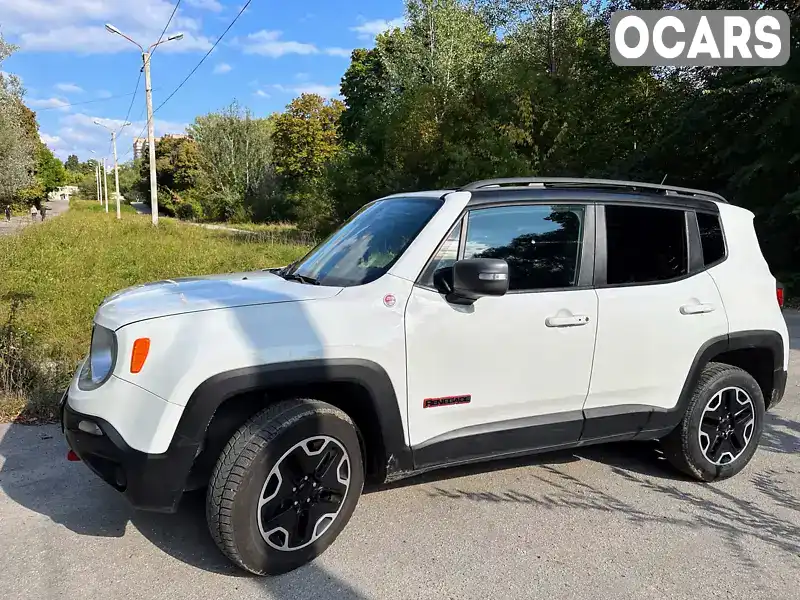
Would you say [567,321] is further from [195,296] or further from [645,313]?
[195,296]

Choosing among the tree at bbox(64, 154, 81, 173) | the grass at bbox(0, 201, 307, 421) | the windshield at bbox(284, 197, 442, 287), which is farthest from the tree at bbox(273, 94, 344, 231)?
the tree at bbox(64, 154, 81, 173)

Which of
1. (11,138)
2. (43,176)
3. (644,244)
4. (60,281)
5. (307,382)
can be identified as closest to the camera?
(307,382)

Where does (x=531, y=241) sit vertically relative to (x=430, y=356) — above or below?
above

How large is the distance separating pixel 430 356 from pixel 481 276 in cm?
48

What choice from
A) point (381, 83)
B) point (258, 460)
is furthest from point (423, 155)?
point (258, 460)

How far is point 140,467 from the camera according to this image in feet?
8.62

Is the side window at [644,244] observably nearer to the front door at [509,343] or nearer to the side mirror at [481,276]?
the front door at [509,343]

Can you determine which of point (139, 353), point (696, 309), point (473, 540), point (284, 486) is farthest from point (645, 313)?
point (139, 353)

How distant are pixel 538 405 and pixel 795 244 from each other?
13.5 metres

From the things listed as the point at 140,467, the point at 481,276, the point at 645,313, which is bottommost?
the point at 140,467

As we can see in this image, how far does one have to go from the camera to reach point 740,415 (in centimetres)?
405

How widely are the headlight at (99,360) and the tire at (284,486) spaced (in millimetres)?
653

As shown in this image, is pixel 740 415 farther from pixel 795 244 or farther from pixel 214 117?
pixel 214 117

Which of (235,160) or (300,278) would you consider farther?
(235,160)
